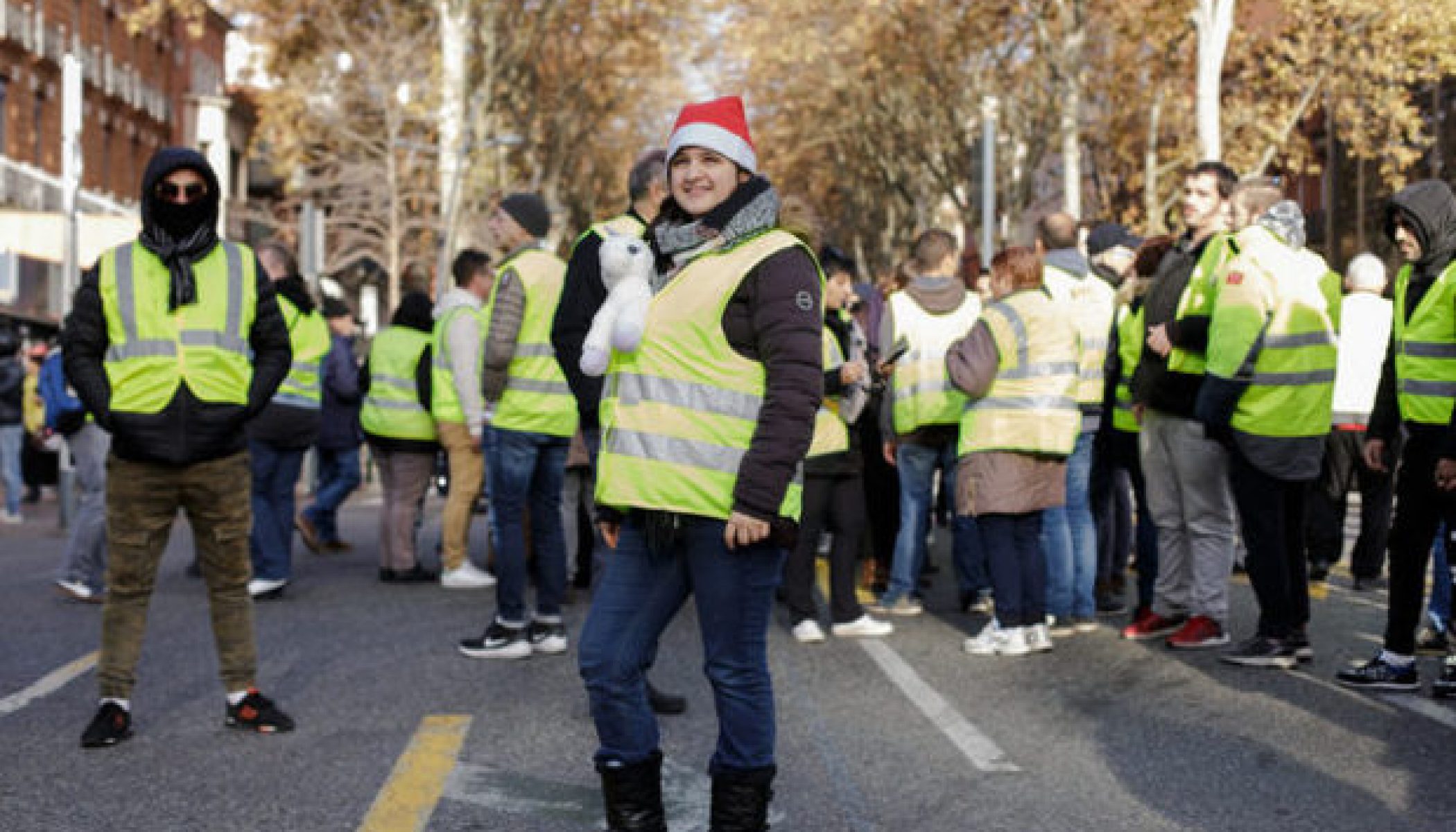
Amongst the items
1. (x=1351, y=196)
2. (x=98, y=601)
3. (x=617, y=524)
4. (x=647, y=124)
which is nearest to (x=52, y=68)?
(x=647, y=124)

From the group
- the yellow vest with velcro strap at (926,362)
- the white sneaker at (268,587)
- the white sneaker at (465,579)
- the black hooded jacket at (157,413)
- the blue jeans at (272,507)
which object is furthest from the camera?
the white sneaker at (465,579)

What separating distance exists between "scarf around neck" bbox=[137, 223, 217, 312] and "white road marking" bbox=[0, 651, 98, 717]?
1794 millimetres

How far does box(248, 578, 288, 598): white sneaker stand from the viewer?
10.6 m

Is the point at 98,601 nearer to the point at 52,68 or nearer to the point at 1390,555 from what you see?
the point at 1390,555

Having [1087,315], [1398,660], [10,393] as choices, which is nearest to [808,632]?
[1087,315]

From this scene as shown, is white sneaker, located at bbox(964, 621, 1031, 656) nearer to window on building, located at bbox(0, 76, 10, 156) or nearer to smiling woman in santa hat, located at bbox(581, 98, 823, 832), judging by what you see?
smiling woman in santa hat, located at bbox(581, 98, 823, 832)

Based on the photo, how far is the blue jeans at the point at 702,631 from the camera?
4.54 meters

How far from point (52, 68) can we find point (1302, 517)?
1565 inches

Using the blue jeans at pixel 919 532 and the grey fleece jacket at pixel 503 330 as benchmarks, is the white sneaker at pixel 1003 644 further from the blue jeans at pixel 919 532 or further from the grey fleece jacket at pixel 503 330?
the grey fleece jacket at pixel 503 330

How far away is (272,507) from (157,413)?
182 inches

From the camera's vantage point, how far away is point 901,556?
401 inches

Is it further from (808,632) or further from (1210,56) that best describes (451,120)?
(808,632)

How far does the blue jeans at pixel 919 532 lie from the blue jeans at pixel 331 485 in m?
4.61

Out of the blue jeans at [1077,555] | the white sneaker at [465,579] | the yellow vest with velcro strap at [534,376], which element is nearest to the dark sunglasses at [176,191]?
the yellow vest with velcro strap at [534,376]
